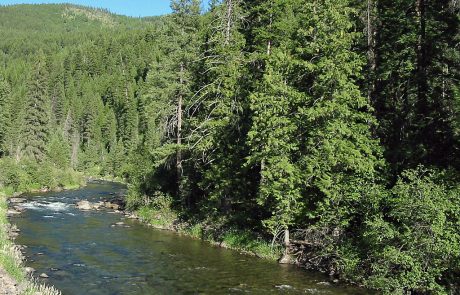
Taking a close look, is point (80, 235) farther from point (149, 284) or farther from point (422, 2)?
point (422, 2)

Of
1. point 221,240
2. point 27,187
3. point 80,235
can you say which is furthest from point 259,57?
point 27,187

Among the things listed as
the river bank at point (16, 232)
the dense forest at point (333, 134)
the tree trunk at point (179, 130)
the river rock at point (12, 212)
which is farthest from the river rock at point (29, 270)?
the river rock at point (12, 212)

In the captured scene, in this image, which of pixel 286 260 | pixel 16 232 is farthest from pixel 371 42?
pixel 16 232

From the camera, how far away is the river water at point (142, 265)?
70.1 feet

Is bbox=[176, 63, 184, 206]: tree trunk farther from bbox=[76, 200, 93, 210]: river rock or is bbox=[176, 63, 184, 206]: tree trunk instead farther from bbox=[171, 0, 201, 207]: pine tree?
bbox=[76, 200, 93, 210]: river rock

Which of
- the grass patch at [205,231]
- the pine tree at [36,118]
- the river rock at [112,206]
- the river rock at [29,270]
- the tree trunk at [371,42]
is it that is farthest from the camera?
the pine tree at [36,118]

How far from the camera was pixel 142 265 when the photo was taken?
83.1 ft

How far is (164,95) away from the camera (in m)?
40.3

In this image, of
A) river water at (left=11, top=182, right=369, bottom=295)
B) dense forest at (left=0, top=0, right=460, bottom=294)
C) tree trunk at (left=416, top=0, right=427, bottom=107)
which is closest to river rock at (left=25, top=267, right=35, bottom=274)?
river water at (left=11, top=182, right=369, bottom=295)

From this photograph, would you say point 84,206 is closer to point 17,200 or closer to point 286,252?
point 17,200

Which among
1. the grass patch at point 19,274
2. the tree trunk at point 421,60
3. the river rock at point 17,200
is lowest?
the river rock at point 17,200

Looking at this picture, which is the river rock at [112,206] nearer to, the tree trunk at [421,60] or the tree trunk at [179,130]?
the tree trunk at [179,130]

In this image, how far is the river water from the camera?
21.4 meters

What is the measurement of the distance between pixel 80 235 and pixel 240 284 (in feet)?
49.5
